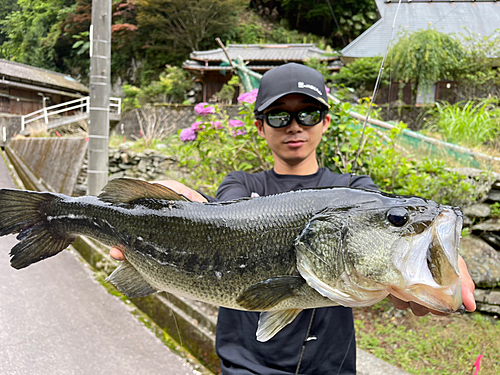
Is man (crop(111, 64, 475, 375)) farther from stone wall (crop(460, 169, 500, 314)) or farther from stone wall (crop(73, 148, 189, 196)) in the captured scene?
stone wall (crop(73, 148, 189, 196))

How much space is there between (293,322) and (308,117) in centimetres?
98

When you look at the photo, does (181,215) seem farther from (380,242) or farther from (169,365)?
(169,365)

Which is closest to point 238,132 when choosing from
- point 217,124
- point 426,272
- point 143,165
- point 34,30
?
point 217,124

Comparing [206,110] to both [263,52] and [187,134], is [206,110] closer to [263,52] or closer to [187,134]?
[187,134]

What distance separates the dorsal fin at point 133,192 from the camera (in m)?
1.30

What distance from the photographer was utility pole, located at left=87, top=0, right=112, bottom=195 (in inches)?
118

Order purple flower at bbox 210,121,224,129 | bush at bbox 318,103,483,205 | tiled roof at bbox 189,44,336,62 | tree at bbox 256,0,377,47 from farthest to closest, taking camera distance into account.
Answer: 1. tree at bbox 256,0,377,47
2. tiled roof at bbox 189,44,336,62
3. purple flower at bbox 210,121,224,129
4. bush at bbox 318,103,483,205

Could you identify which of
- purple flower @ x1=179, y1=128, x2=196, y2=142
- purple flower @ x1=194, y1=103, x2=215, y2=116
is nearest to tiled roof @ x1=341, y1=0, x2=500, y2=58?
purple flower @ x1=194, y1=103, x2=215, y2=116

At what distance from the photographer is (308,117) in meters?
1.65

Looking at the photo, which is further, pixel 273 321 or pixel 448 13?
pixel 448 13

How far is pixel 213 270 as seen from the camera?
47.1 inches

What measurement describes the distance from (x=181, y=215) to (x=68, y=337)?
9.70 feet

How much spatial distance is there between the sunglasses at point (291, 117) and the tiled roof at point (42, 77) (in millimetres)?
2015

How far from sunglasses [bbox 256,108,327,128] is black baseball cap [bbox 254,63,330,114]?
0.19 ft
